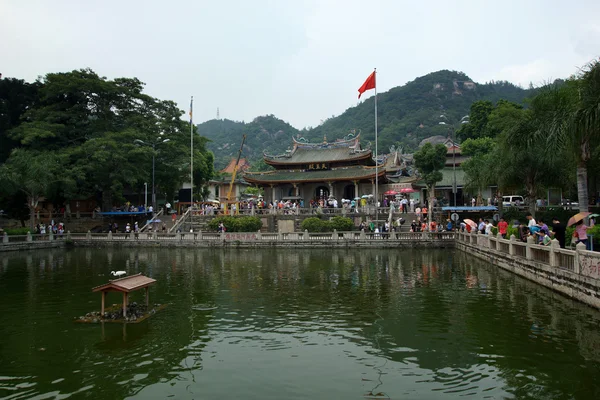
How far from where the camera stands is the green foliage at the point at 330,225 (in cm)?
3484

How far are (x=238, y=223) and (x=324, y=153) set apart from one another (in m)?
17.7

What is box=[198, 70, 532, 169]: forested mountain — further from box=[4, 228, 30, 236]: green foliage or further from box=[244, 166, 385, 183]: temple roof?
box=[4, 228, 30, 236]: green foliage

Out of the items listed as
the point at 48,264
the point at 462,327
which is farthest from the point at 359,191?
the point at 462,327

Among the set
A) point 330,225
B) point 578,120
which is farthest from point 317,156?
point 578,120

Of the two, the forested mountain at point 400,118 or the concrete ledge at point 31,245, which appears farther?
the forested mountain at point 400,118

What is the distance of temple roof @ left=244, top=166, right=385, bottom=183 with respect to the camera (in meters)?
45.1

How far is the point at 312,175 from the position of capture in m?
48.0

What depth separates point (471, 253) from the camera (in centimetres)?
2594

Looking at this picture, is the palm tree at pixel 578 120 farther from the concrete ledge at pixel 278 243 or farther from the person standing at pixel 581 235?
the concrete ledge at pixel 278 243

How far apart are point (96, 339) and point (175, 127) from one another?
128 ft

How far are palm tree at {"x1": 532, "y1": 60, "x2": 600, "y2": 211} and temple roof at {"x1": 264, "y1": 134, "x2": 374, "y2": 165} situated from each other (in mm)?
27348

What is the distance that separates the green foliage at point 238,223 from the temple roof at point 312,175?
1025cm

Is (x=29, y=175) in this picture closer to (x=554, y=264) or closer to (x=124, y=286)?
(x=124, y=286)

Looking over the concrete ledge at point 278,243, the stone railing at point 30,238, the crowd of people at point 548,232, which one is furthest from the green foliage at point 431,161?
the stone railing at point 30,238
